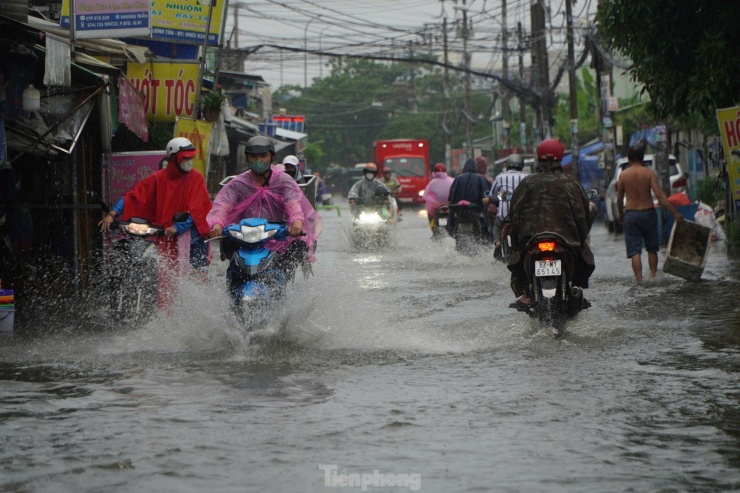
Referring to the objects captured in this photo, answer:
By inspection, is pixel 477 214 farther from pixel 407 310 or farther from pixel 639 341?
pixel 639 341

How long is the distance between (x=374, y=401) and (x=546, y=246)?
290 cm

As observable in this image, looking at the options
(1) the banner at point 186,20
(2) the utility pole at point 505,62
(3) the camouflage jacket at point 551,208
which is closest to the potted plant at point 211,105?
(1) the banner at point 186,20

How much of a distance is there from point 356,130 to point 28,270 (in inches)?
3530

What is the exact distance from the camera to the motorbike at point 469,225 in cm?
1847

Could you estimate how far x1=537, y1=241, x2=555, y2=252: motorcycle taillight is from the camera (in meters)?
9.09

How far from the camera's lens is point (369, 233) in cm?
2286

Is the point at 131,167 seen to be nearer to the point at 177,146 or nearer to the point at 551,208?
the point at 177,146

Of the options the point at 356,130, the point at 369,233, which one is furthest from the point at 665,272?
the point at 356,130

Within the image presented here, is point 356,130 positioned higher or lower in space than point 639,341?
higher

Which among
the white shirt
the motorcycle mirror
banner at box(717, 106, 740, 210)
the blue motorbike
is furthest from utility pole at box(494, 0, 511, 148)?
the blue motorbike

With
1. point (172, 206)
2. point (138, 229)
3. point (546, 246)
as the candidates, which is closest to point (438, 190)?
point (172, 206)

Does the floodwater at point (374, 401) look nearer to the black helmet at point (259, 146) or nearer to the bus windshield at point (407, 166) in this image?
the black helmet at point (259, 146)

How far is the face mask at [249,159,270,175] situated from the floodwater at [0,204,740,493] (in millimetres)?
934

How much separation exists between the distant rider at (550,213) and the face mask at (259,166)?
1900 millimetres
